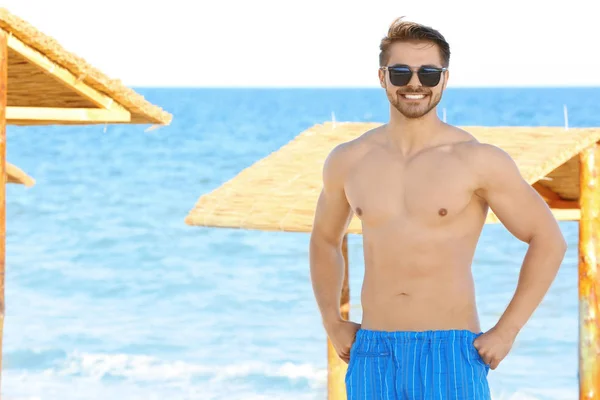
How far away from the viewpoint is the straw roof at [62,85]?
18.8 ft

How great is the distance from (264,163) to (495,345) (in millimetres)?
4279

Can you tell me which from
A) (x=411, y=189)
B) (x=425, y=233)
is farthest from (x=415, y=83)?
(x=425, y=233)

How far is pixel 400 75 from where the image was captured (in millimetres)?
2943

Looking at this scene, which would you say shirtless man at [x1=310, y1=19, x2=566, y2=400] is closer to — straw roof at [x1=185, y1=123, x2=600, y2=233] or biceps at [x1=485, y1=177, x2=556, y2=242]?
biceps at [x1=485, y1=177, x2=556, y2=242]

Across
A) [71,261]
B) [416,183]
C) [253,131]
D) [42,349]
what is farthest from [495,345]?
[253,131]

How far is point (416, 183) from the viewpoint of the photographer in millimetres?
3016

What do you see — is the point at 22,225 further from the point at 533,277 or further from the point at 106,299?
the point at 533,277

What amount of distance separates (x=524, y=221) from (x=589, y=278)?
500 cm

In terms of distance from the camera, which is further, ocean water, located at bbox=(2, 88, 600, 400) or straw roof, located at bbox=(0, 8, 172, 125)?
ocean water, located at bbox=(2, 88, 600, 400)

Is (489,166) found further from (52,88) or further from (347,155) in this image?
(52,88)

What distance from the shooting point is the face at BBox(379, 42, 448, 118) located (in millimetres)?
2945

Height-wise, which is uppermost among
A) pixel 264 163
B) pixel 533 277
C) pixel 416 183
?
pixel 264 163

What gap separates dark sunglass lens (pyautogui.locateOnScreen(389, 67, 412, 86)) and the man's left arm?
26 cm

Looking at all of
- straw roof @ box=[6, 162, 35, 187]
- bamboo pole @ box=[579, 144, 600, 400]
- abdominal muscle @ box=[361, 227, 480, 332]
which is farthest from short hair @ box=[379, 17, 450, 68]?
straw roof @ box=[6, 162, 35, 187]
